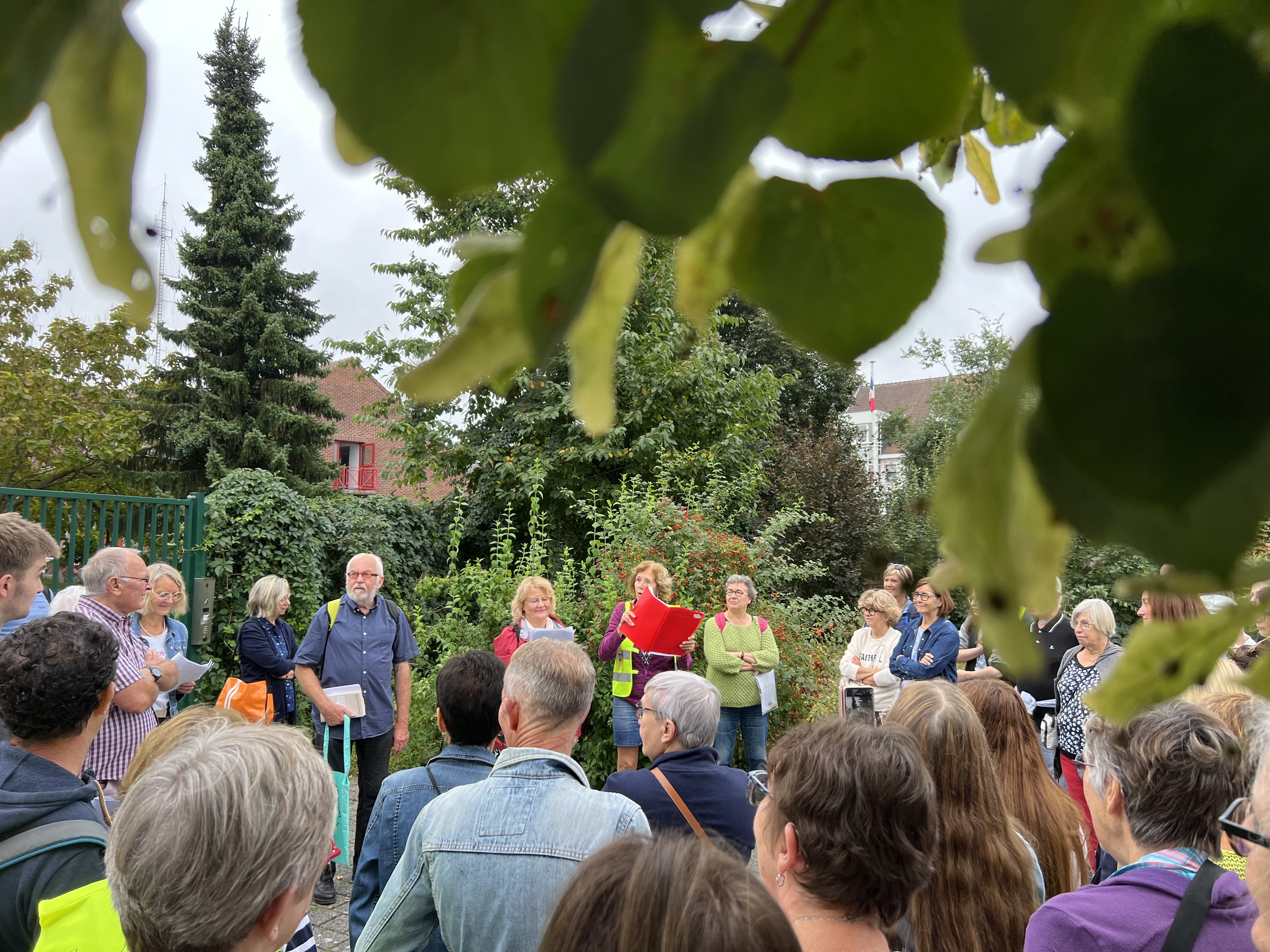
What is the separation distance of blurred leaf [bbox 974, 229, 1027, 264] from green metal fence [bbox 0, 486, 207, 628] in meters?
6.69

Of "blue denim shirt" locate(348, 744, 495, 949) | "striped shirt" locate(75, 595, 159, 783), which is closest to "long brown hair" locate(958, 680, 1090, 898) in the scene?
"blue denim shirt" locate(348, 744, 495, 949)

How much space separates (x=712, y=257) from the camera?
0.42 meters

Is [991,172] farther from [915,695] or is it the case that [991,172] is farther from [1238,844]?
[915,695]

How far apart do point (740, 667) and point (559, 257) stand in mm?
5970

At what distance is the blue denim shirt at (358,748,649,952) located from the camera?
82.2 inches

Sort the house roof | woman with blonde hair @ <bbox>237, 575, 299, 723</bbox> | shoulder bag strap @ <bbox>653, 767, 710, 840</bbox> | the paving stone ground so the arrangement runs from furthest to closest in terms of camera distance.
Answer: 1. woman with blonde hair @ <bbox>237, 575, 299, 723</bbox>
2. the paving stone ground
3. shoulder bag strap @ <bbox>653, 767, 710, 840</bbox>
4. the house roof

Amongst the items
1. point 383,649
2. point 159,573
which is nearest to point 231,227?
point 159,573

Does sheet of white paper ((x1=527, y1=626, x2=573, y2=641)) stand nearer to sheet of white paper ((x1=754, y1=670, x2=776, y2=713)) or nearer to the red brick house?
sheet of white paper ((x1=754, y1=670, x2=776, y2=713))

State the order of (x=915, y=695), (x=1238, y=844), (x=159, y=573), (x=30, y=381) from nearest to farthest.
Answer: (x=1238, y=844)
(x=915, y=695)
(x=159, y=573)
(x=30, y=381)

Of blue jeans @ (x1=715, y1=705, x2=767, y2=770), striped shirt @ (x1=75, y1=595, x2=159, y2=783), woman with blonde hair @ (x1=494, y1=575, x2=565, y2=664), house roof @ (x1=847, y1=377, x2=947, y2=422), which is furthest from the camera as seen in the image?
blue jeans @ (x1=715, y1=705, x2=767, y2=770)

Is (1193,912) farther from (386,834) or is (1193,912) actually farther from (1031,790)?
(386,834)

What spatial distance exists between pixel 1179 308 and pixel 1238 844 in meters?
2.00

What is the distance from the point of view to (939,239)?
38cm

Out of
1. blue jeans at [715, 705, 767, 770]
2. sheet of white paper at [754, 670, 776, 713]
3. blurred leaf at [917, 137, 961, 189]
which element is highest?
blurred leaf at [917, 137, 961, 189]
